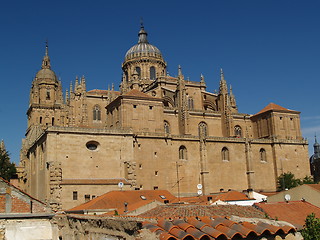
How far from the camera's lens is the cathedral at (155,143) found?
146 ft

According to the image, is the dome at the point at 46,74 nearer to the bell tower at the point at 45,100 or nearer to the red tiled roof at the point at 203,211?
the bell tower at the point at 45,100

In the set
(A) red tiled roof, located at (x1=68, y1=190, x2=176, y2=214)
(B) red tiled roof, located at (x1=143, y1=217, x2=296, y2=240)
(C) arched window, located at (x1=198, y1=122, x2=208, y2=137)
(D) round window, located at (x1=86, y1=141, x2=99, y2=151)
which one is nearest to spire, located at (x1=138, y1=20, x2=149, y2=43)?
(C) arched window, located at (x1=198, y1=122, x2=208, y2=137)

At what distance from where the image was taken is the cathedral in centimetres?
4444

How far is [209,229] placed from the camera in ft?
41.0

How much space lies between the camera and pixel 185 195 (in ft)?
166

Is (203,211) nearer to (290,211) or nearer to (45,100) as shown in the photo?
(290,211)

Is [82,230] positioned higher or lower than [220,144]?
lower

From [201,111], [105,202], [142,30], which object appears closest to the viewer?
[105,202]

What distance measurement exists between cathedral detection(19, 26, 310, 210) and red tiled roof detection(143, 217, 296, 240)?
28.1m

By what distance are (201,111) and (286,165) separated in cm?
1467

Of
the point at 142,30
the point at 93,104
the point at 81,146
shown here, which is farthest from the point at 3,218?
the point at 142,30

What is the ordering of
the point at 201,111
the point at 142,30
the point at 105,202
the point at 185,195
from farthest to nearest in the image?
the point at 142,30
the point at 201,111
the point at 185,195
the point at 105,202

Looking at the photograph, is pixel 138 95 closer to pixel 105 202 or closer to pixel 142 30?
pixel 105 202

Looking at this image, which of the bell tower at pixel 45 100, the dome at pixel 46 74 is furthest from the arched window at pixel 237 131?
the dome at pixel 46 74
